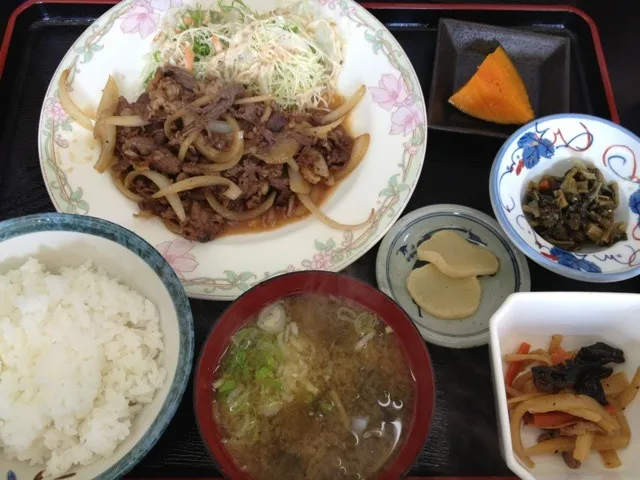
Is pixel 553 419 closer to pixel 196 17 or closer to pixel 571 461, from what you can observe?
pixel 571 461

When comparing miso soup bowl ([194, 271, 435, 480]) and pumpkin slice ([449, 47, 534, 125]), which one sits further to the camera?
pumpkin slice ([449, 47, 534, 125])

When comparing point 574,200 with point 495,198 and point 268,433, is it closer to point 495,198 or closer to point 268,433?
point 495,198

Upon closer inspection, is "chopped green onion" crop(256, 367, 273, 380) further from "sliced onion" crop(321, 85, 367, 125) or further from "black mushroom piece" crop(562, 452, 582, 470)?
"sliced onion" crop(321, 85, 367, 125)

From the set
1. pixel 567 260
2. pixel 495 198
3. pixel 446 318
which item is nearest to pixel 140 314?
pixel 446 318

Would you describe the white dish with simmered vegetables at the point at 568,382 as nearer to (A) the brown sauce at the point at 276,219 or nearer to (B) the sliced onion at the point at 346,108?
(A) the brown sauce at the point at 276,219

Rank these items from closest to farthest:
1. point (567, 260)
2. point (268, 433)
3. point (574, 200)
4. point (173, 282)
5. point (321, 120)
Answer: point (268, 433) < point (173, 282) < point (567, 260) < point (574, 200) < point (321, 120)

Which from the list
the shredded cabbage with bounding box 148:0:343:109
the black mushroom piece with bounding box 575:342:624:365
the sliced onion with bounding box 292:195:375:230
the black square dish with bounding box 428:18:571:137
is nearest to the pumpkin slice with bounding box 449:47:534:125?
the black square dish with bounding box 428:18:571:137
